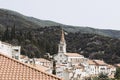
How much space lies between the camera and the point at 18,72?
6.29 m

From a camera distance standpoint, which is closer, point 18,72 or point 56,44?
point 18,72

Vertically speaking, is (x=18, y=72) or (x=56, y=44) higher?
(x=18, y=72)

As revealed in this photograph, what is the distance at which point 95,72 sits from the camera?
130 metres

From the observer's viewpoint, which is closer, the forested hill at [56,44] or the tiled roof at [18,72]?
A: the tiled roof at [18,72]

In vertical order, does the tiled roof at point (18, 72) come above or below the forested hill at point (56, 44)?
above

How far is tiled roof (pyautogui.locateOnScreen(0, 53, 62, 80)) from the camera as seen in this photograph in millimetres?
6141

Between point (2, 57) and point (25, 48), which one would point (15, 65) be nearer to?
point (2, 57)

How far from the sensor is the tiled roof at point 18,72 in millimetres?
6141

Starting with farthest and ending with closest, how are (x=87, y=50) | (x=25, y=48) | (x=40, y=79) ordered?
(x=87, y=50), (x=25, y=48), (x=40, y=79)

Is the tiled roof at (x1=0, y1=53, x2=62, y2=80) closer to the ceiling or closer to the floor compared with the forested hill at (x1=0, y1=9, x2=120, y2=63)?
closer to the ceiling

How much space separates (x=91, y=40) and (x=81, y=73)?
81329 millimetres

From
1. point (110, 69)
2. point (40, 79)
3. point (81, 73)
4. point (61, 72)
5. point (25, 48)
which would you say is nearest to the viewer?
point (40, 79)

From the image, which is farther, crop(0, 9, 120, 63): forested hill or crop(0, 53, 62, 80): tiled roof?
crop(0, 9, 120, 63): forested hill

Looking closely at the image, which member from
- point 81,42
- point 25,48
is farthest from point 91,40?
point 25,48
